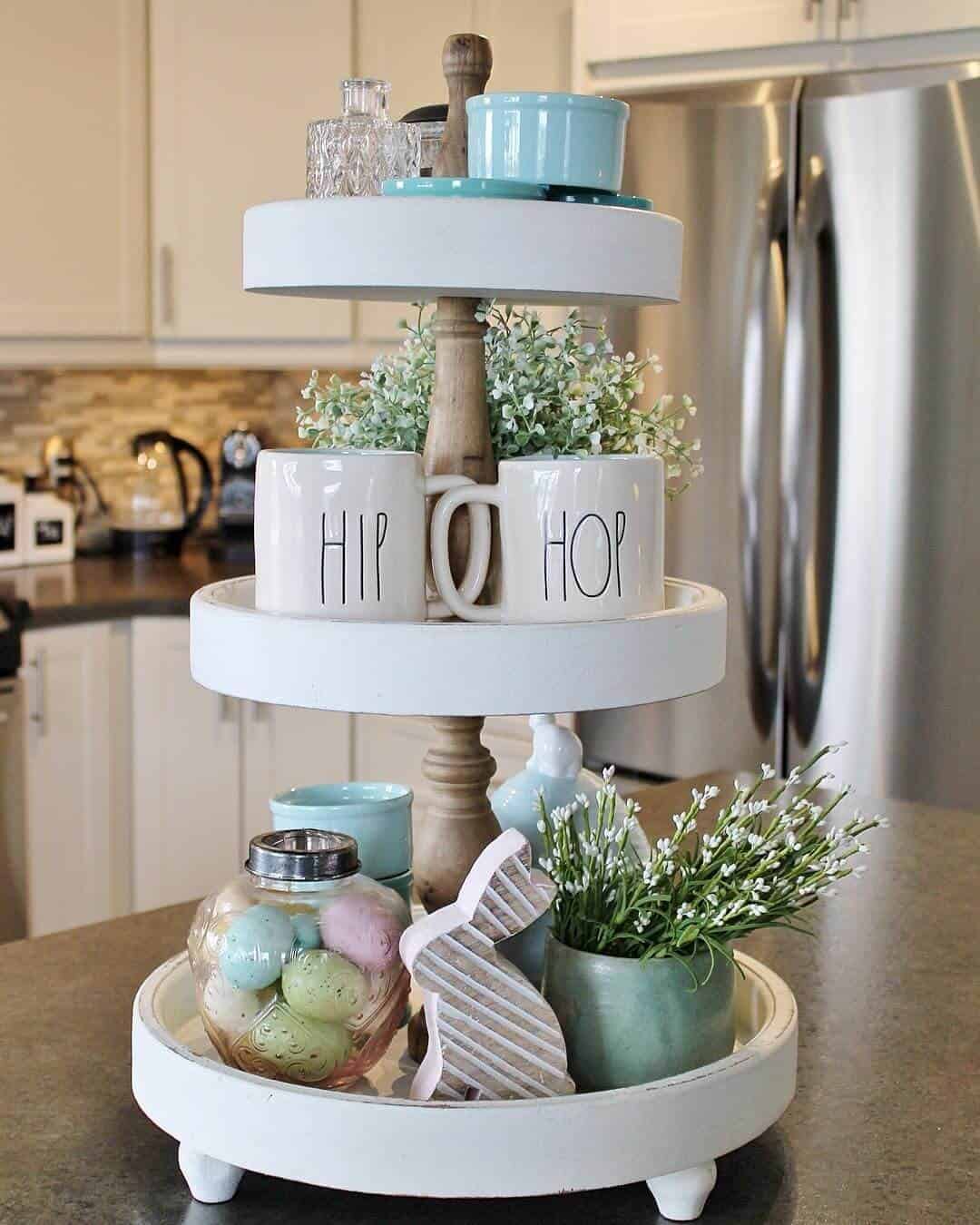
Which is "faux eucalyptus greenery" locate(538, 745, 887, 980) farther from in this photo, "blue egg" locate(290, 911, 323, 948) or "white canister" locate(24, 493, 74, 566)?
"white canister" locate(24, 493, 74, 566)

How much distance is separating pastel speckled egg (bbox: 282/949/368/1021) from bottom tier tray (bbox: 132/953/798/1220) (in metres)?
0.05

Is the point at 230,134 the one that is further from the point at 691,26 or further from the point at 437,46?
the point at 691,26

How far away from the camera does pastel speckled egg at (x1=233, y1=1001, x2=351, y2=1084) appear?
918mm

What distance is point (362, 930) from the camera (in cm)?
93

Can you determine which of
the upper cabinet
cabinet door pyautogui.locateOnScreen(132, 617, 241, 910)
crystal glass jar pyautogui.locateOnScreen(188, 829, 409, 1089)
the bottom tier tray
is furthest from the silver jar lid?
cabinet door pyautogui.locateOnScreen(132, 617, 241, 910)

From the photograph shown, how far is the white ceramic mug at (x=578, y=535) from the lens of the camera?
951 mm

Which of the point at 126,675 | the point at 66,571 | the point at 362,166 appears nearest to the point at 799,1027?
the point at 362,166

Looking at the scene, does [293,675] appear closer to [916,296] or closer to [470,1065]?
[470,1065]

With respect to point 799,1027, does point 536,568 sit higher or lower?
higher

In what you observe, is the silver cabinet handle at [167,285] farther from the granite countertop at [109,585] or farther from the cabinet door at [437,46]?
the granite countertop at [109,585]

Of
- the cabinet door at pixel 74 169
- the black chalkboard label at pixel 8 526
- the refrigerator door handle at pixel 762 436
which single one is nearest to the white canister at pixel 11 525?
the black chalkboard label at pixel 8 526

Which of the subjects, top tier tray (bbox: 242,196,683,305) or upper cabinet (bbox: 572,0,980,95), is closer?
top tier tray (bbox: 242,196,683,305)

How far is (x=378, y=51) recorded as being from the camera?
11.1 feet

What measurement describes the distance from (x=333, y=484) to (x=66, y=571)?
2.70 metres
